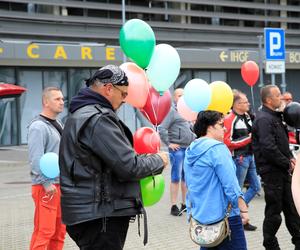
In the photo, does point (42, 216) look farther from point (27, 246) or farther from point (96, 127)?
point (96, 127)

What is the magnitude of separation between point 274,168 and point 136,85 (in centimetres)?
219

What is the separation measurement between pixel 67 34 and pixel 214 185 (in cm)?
2338

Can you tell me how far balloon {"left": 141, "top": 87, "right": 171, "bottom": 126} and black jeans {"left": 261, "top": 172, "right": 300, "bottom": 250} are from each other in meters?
1.60

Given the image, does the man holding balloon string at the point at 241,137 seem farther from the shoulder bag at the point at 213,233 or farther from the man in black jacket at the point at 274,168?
the shoulder bag at the point at 213,233

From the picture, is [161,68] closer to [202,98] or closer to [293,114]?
[202,98]

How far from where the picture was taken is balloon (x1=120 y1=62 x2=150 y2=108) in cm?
416

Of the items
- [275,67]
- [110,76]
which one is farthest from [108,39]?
[110,76]

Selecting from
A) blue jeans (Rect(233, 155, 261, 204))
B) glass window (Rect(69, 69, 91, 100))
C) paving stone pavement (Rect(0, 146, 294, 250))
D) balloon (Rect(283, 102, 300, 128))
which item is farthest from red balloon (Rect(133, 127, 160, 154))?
glass window (Rect(69, 69, 91, 100))

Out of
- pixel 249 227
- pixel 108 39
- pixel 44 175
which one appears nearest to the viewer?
pixel 44 175

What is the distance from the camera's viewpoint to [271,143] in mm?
5613

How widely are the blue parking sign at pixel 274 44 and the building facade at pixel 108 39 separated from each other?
541 centimetres

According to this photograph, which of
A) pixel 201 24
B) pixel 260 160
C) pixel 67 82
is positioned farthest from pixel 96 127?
pixel 201 24

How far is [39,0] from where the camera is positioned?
993 inches

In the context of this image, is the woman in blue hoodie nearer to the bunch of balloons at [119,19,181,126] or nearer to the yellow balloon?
the bunch of balloons at [119,19,181,126]
